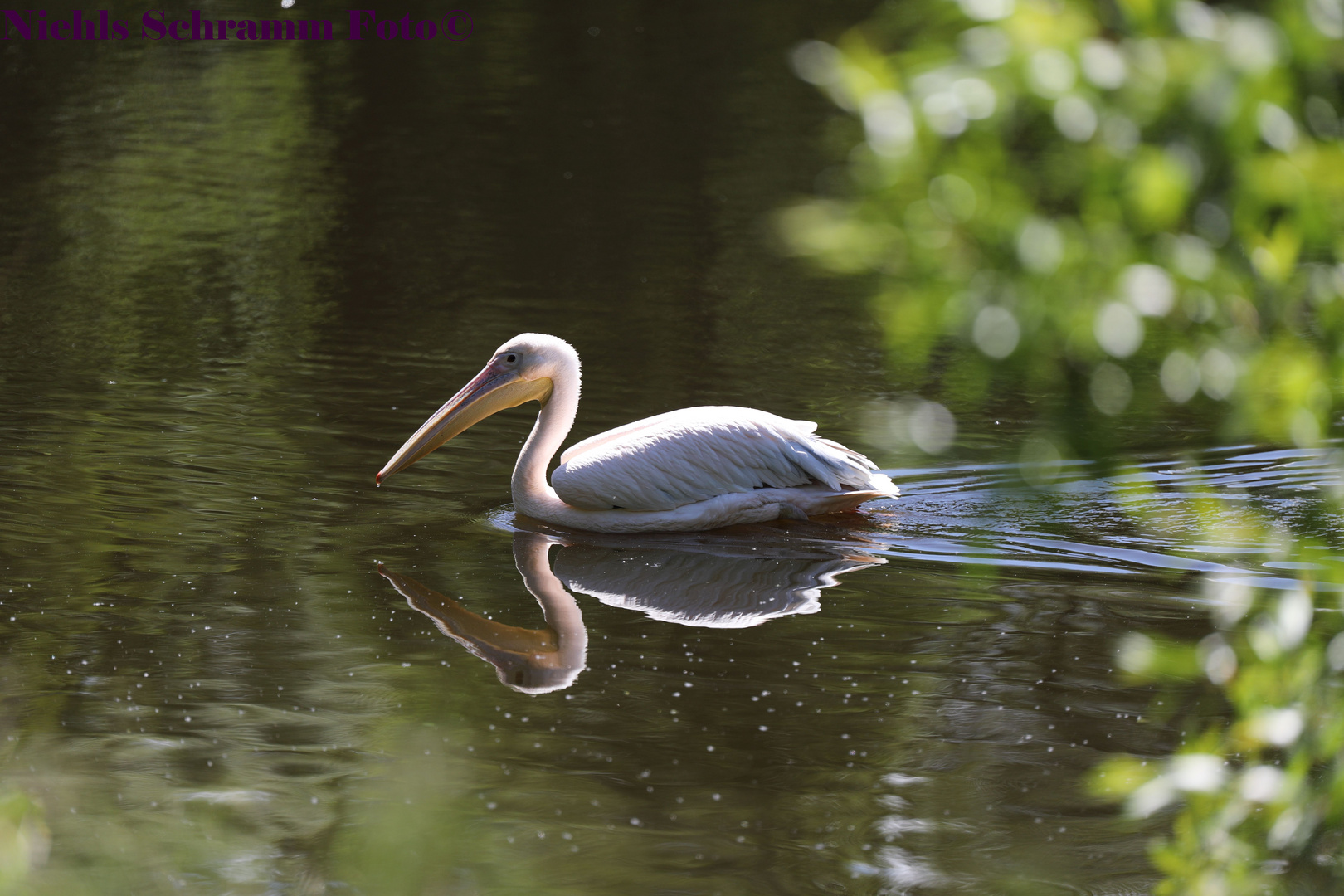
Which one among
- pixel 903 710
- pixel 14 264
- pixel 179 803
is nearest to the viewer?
pixel 179 803

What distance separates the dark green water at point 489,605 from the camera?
4.11 m

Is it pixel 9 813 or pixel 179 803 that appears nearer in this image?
pixel 9 813

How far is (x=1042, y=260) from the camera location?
154 cm

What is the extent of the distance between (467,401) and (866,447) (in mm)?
1954

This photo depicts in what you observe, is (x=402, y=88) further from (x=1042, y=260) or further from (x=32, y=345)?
(x=1042, y=260)

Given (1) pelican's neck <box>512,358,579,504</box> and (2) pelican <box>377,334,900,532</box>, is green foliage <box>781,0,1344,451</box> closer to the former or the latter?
(2) pelican <box>377,334,900,532</box>

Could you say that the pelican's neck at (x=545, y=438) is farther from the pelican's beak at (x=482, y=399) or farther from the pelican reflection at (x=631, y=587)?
the pelican reflection at (x=631, y=587)

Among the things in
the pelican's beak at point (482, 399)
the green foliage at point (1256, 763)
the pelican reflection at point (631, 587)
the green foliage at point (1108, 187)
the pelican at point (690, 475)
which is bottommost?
the pelican reflection at point (631, 587)

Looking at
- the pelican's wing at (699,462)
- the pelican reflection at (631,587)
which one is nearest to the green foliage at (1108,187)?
the pelican reflection at (631,587)

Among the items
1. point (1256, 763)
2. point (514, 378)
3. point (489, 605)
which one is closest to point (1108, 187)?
point (1256, 763)

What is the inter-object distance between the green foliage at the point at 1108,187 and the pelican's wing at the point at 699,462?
5352 millimetres

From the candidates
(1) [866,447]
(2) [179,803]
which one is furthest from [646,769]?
(1) [866,447]

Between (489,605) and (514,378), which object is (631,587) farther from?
(514,378)

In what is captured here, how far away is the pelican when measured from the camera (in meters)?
6.98
